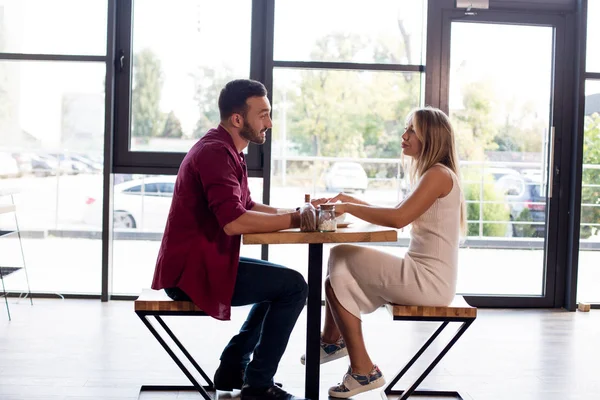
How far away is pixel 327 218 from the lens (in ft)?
8.68

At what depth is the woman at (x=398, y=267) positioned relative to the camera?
9.45 feet

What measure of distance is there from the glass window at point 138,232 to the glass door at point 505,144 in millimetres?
1454

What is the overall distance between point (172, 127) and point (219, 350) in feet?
5.79

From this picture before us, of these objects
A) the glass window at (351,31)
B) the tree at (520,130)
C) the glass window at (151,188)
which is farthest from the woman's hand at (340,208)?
the tree at (520,130)

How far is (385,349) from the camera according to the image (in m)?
3.92

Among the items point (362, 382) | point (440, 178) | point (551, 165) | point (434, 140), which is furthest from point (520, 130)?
point (362, 382)

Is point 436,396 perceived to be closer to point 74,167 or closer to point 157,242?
point 157,242

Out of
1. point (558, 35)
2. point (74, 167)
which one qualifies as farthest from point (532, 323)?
point (74, 167)

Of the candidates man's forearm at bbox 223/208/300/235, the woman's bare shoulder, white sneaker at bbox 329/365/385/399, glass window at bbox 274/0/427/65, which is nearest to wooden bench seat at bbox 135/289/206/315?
man's forearm at bbox 223/208/300/235

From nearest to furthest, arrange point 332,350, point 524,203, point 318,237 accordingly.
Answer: point 318,237, point 332,350, point 524,203

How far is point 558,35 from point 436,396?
295cm

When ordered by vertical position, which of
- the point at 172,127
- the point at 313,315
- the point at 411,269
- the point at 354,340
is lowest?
the point at 354,340

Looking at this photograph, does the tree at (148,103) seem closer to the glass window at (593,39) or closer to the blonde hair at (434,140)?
the blonde hair at (434,140)

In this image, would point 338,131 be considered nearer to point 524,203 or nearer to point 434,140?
point 524,203
